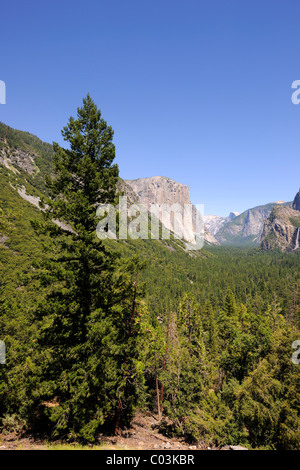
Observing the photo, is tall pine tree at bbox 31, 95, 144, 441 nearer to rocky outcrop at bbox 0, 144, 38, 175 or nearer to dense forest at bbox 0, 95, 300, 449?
dense forest at bbox 0, 95, 300, 449

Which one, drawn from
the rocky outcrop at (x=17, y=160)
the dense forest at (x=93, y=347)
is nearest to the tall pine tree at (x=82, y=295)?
the dense forest at (x=93, y=347)

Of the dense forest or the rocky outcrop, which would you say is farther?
the rocky outcrop

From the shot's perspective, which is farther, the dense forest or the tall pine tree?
the dense forest

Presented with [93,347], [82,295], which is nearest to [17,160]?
[82,295]

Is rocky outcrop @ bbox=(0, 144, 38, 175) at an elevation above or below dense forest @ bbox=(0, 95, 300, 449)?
above

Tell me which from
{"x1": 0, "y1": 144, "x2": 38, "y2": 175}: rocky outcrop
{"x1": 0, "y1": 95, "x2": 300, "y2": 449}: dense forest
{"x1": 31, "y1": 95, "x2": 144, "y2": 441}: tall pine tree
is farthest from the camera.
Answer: {"x1": 0, "y1": 144, "x2": 38, "y2": 175}: rocky outcrop

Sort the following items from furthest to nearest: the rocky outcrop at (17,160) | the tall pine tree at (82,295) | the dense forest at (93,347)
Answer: the rocky outcrop at (17,160)
the dense forest at (93,347)
the tall pine tree at (82,295)

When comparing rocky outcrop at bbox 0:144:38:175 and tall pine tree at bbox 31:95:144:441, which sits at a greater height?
rocky outcrop at bbox 0:144:38:175

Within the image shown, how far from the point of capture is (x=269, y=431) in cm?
1582

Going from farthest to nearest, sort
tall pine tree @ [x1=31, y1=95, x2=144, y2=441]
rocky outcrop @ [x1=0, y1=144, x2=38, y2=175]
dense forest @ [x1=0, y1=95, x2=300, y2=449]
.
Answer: rocky outcrop @ [x1=0, y1=144, x2=38, y2=175], dense forest @ [x1=0, y1=95, x2=300, y2=449], tall pine tree @ [x1=31, y1=95, x2=144, y2=441]

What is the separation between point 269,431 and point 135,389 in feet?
35.7

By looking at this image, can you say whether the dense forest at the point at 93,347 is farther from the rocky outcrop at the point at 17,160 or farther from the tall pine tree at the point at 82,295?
the rocky outcrop at the point at 17,160

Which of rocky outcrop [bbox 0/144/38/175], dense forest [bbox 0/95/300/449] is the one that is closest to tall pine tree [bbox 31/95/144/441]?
dense forest [bbox 0/95/300/449]

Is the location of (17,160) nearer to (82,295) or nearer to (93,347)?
(82,295)
